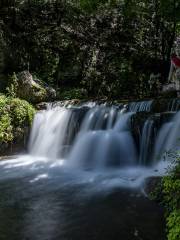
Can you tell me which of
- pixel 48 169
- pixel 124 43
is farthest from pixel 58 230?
pixel 124 43

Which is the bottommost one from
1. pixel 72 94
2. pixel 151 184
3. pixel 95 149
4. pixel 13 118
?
pixel 151 184

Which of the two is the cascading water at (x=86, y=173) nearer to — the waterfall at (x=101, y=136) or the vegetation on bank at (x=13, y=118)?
the waterfall at (x=101, y=136)

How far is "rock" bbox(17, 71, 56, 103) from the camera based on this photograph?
59.3 feet

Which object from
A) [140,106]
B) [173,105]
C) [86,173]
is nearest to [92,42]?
[140,106]

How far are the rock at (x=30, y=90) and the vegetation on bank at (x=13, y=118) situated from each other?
1.62 meters

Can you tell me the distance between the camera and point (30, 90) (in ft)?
59.4

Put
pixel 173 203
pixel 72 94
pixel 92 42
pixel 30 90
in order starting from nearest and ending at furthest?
1. pixel 173 203
2. pixel 30 90
3. pixel 72 94
4. pixel 92 42

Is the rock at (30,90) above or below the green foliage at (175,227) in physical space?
above

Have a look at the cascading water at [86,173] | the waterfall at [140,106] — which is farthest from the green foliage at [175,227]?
the waterfall at [140,106]

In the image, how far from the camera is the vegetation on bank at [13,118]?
1534 centimetres

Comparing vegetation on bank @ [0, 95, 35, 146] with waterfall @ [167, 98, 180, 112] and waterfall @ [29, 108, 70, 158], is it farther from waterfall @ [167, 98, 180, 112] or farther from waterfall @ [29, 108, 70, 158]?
waterfall @ [167, 98, 180, 112]

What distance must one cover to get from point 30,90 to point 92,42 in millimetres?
7029

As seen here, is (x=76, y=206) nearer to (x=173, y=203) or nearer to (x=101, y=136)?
(x=173, y=203)

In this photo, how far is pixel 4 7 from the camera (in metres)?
22.7
